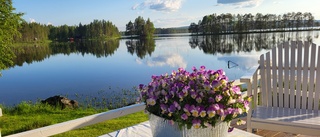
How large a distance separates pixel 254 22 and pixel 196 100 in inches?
2896

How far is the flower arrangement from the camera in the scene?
1.06 meters

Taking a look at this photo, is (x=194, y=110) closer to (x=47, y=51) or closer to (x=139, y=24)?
(x=47, y=51)

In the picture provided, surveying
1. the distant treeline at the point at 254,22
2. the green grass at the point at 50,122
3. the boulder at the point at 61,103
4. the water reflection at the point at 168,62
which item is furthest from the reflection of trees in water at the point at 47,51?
the distant treeline at the point at 254,22

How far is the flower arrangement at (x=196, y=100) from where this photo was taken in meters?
1.06

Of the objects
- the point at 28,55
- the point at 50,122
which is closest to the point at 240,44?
the point at 28,55

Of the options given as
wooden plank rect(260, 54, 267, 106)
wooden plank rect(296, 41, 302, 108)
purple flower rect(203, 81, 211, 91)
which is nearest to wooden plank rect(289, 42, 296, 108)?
wooden plank rect(296, 41, 302, 108)

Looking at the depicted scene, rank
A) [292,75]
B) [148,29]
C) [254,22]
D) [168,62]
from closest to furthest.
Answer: [292,75], [168,62], [254,22], [148,29]

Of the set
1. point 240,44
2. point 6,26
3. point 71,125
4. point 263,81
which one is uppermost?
point 6,26

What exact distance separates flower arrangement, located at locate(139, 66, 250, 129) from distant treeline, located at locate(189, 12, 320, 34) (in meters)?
70.8

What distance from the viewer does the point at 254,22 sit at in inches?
2744

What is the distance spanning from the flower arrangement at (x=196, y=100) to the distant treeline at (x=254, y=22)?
7082cm

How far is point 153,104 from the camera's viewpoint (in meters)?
1.16

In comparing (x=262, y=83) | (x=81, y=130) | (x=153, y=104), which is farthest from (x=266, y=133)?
(x=81, y=130)

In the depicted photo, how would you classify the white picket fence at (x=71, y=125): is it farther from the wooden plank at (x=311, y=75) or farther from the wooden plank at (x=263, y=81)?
the wooden plank at (x=311, y=75)
